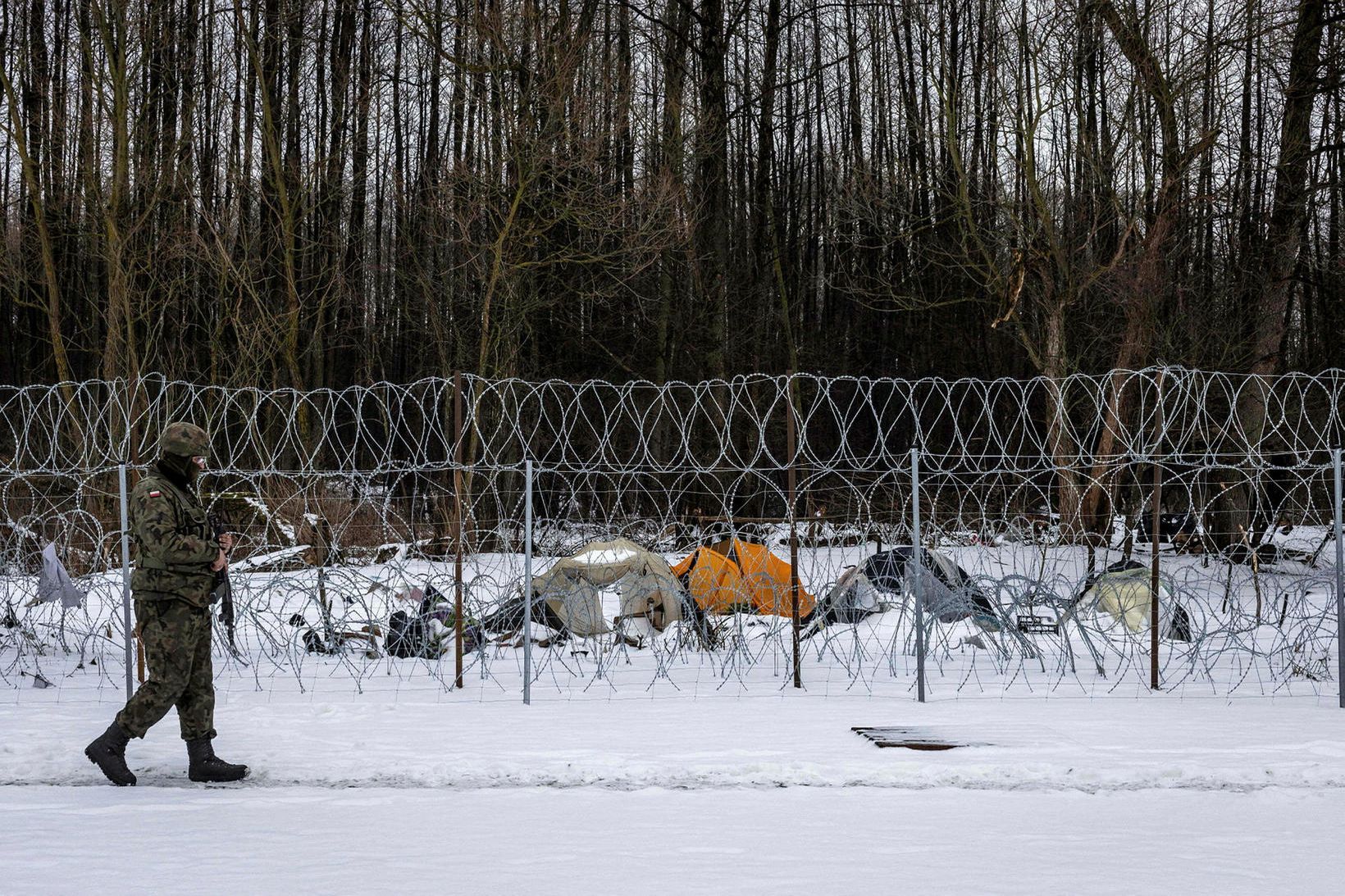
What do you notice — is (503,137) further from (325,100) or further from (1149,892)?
(1149,892)

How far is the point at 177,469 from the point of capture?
5762 mm

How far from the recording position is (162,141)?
66.7 ft

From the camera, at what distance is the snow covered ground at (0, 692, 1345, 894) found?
4.37 metres

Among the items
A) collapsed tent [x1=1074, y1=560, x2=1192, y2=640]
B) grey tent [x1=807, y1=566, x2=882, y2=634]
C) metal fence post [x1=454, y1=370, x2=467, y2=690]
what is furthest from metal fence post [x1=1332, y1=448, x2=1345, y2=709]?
metal fence post [x1=454, y1=370, x2=467, y2=690]

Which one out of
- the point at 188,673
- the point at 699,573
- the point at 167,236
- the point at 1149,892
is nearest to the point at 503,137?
the point at 167,236

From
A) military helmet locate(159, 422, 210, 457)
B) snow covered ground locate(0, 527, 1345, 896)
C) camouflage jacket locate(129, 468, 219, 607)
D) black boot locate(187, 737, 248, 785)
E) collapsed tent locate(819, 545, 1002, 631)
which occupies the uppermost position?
military helmet locate(159, 422, 210, 457)

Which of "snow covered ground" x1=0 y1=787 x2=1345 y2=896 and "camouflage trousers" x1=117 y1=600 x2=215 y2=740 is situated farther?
"camouflage trousers" x1=117 y1=600 x2=215 y2=740

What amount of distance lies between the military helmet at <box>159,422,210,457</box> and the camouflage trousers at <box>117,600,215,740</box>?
712 millimetres

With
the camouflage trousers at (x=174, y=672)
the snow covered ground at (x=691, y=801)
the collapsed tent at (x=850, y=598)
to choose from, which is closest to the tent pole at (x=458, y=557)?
the snow covered ground at (x=691, y=801)

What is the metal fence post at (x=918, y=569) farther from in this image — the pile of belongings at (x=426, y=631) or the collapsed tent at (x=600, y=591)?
the pile of belongings at (x=426, y=631)

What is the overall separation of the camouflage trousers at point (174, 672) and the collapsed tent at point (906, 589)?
4232 millimetres

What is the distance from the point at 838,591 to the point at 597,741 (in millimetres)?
4995

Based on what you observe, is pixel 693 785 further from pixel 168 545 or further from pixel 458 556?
pixel 168 545

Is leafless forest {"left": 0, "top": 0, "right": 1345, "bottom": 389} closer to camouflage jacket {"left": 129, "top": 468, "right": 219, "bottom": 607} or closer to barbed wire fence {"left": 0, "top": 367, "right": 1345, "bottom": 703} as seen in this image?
barbed wire fence {"left": 0, "top": 367, "right": 1345, "bottom": 703}
